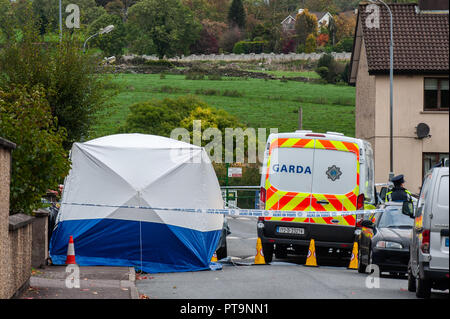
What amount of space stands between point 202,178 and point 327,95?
267 feet

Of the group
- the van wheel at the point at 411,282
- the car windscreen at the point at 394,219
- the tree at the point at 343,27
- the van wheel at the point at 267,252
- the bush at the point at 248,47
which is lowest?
the van wheel at the point at 267,252

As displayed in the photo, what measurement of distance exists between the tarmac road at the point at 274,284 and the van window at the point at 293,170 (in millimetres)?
1660

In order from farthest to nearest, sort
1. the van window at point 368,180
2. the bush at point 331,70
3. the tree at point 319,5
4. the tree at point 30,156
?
the tree at point 319,5
the bush at point 331,70
the van window at point 368,180
the tree at point 30,156

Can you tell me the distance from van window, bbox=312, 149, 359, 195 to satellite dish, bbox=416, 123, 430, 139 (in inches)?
967

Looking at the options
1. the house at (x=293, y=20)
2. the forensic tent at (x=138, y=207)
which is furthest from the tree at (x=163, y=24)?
the forensic tent at (x=138, y=207)

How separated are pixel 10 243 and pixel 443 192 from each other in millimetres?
5568

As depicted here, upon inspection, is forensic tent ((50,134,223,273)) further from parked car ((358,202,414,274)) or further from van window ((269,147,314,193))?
parked car ((358,202,414,274))

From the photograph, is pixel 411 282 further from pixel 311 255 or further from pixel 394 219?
pixel 311 255

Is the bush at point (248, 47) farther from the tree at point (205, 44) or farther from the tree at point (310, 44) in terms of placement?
the tree at point (310, 44)

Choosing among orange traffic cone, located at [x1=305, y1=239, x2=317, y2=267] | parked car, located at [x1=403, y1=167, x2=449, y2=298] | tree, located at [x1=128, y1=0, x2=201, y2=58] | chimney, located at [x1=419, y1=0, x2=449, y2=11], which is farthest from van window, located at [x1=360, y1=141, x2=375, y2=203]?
tree, located at [x1=128, y1=0, x2=201, y2=58]

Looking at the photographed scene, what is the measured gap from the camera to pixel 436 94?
4084 cm

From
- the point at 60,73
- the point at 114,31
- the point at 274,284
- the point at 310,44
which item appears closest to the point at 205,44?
the point at 310,44

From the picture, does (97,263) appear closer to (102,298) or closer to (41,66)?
(102,298)

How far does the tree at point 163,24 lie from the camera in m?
132
